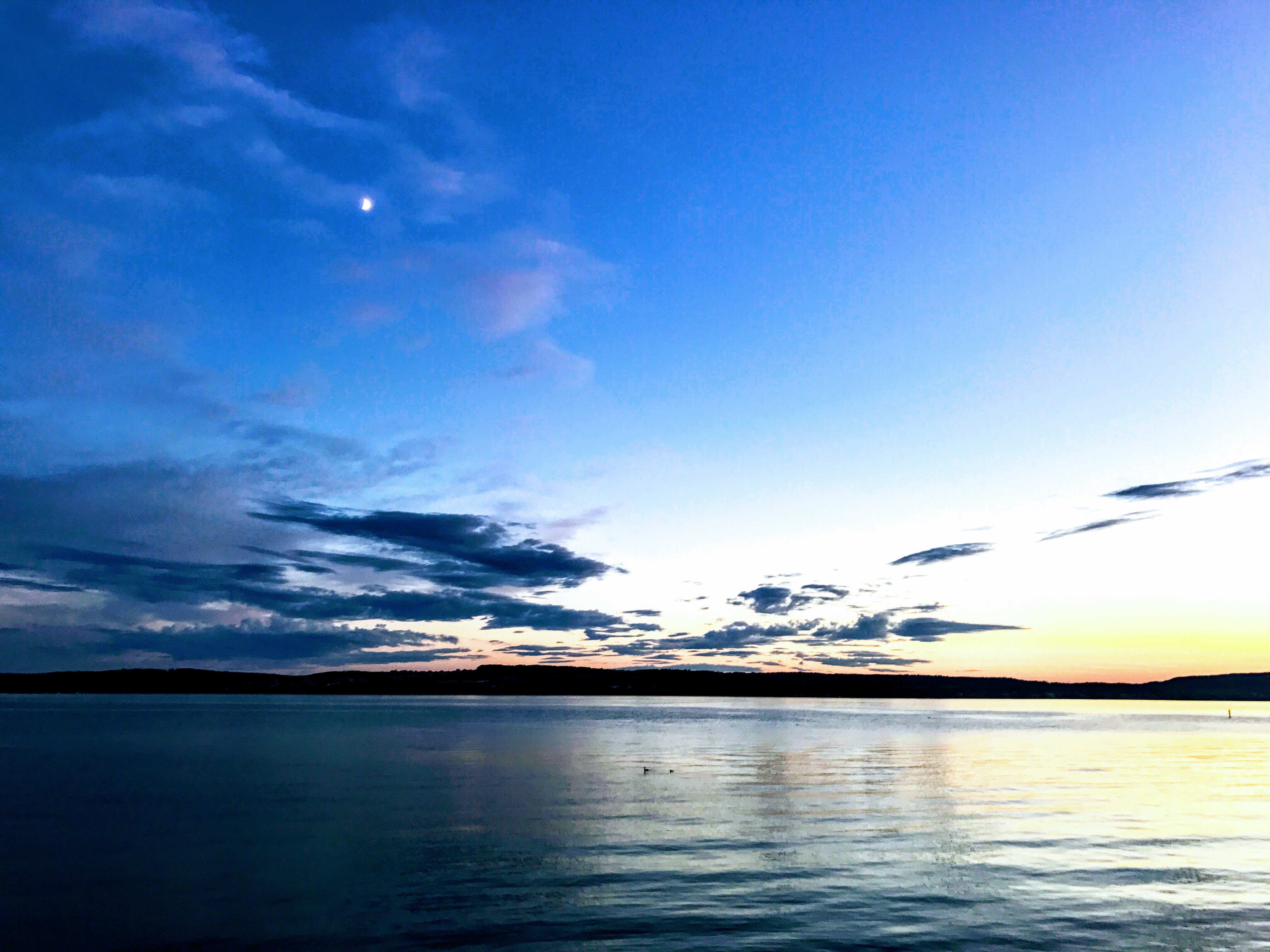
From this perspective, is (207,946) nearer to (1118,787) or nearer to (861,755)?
(1118,787)

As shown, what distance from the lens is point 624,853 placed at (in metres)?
33.3

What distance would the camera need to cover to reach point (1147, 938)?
22.7m

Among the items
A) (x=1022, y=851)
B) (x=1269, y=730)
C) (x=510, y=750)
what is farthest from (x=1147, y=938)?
(x=1269, y=730)

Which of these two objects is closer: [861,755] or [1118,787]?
[1118,787]

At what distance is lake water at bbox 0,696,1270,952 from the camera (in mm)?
23438

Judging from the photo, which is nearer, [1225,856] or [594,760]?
[1225,856]

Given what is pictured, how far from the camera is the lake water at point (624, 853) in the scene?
23.4 meters

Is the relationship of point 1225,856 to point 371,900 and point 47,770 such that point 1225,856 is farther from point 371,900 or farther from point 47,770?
point 47,770

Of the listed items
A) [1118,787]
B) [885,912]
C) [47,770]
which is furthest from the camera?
[47,770]

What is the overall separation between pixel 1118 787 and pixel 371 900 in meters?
49.5

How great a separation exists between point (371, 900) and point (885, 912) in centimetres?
1536

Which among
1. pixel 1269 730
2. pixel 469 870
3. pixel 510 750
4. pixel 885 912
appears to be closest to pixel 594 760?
pixel 510 750

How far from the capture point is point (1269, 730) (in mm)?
147250

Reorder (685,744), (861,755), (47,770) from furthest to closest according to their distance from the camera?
(685,744)
(861,755)
(47,770)
